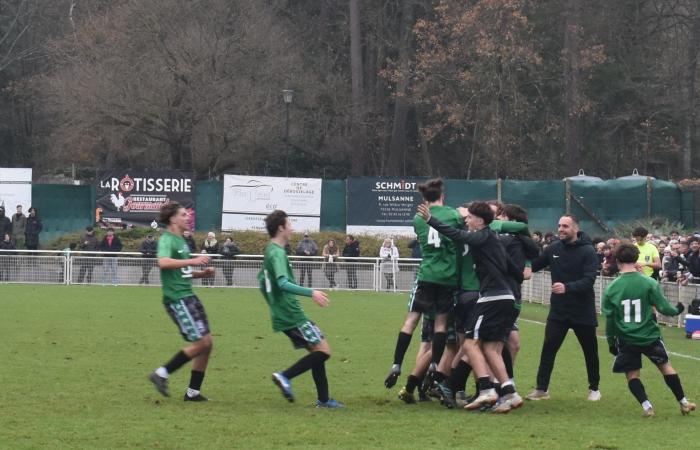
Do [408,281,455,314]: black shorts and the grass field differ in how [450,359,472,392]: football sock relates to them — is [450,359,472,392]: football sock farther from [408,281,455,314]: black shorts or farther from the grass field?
[408,281,455,314]: black shorts

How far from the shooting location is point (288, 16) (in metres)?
55.3

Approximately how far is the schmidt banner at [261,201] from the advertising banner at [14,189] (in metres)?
5.82

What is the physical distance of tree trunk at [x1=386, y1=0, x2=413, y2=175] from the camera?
166 feet

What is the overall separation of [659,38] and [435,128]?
10614mm

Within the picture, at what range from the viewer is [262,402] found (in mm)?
11156

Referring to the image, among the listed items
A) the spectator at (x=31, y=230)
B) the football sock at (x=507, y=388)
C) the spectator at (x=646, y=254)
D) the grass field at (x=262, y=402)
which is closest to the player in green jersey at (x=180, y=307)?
the grass field at (x=262, y=402)

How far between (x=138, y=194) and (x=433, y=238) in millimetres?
26848

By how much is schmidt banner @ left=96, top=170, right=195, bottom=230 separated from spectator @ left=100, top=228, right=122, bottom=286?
3.30 metres

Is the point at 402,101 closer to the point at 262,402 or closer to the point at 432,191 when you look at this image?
the point at 432,191

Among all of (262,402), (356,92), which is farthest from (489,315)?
(356,92)

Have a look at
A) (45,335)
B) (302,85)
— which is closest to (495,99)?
(302,85)

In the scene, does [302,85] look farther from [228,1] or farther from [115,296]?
[115,296]

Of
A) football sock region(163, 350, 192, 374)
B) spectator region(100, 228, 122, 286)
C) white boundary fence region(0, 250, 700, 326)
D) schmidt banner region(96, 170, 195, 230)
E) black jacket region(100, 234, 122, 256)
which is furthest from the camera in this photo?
schmidt banner region(96, 170, 195, 230)

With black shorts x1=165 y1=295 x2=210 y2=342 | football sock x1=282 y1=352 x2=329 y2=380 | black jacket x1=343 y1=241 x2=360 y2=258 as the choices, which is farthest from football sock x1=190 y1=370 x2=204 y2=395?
black jacket x1=343 y1=241 x2=360 y2=258
